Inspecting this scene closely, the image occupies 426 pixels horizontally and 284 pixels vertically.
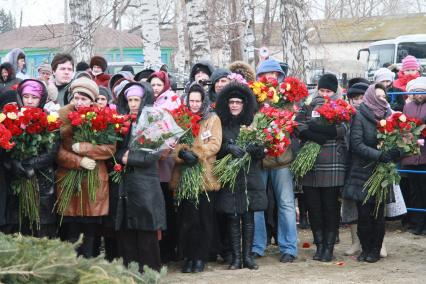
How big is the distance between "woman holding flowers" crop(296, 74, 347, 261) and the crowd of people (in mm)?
11

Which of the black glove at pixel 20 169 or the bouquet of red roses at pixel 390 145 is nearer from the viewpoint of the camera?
the black glove at pixel 20 169

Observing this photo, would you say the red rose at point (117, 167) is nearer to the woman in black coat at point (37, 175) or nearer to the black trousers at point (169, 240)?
the woman in black coat at point (37, 175)

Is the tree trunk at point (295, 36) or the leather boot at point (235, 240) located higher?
the tree trunk at point (295, 36)

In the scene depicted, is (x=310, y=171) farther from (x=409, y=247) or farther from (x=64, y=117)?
(x=64, y=117)

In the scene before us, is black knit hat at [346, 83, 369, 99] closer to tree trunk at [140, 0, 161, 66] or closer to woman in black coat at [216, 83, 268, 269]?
woman in black coat at [216, 83, 268, 269]

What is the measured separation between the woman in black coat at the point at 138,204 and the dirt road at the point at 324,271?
414mm

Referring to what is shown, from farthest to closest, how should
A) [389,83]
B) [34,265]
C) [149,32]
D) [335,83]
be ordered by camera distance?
[149,32], [389,83], [335,83], [34,265]

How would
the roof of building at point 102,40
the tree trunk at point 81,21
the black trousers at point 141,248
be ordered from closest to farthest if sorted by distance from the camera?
the black trousers at point 141,248 → the tree trunk at point 81,21 → the roof of building at point 102,40

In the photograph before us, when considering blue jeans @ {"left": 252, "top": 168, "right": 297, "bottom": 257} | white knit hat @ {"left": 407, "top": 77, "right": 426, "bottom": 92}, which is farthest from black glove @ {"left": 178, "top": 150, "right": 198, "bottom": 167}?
white knit hat @ {"left": 407, "top": 77, "right": 426, "bottom": 92}

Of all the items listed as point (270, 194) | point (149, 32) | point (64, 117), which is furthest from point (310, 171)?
point (149, 32)

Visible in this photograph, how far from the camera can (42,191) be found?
24.3 feet

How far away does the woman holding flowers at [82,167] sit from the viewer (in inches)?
289

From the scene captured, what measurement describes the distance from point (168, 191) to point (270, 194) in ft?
4.09

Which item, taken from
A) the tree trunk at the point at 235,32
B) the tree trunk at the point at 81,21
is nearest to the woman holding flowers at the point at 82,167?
the tree trunk at the point at 81,21
